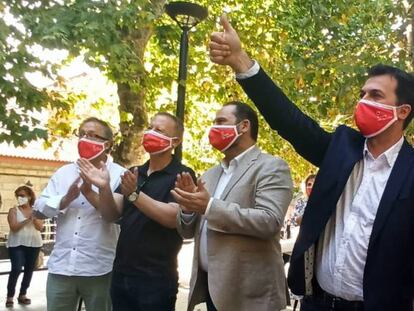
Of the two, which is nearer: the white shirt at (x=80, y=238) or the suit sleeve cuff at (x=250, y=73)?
the suit sleeve cuff at (x=250, y=73)

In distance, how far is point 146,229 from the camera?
4.17 metres

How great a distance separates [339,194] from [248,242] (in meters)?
0.95

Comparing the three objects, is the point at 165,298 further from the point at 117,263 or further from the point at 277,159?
the point at 277,159

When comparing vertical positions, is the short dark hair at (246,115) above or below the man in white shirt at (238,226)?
above

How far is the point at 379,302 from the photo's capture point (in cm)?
251

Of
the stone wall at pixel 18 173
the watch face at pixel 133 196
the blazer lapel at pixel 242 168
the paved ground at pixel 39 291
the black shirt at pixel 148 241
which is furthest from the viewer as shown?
the stone wall at pixel 18 173

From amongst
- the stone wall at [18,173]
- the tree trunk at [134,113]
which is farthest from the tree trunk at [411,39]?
the stone wall at [18,173]

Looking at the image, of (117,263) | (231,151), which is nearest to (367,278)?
(231,151)

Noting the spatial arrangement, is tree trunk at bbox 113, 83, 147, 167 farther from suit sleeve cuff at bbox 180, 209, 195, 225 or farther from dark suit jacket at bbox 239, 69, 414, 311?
dark suit jacket at bbox 239, 69, 414, 311

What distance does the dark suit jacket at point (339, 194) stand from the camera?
253cm

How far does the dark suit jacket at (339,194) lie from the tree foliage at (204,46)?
3642mm

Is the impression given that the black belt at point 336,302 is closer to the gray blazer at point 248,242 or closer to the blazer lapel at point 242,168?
the gray blazer at point 248,242

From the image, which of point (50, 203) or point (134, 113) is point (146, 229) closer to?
point (50, 203)

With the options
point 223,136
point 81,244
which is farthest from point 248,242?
point 81,244
